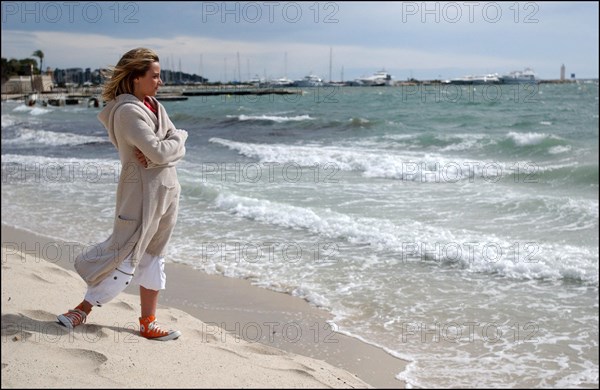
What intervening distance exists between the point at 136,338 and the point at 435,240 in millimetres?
5622

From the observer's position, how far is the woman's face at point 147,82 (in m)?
3.62

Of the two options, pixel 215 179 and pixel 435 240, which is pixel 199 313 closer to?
pixel 435 240

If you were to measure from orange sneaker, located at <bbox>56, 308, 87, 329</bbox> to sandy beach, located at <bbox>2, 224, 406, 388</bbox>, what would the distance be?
4 centimetres

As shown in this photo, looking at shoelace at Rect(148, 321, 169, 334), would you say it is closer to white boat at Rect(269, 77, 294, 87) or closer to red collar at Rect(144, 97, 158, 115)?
Answer: red collar at Rect(144, 97, 158, 115)

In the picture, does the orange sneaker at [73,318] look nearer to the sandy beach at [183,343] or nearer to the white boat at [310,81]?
A: the sandy beach at [183,343]

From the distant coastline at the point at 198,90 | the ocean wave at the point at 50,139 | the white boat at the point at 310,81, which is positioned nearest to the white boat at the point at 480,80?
the distant coastline at the point at 198,90

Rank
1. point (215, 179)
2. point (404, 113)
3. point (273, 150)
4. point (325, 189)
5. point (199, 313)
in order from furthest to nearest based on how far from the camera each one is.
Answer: point (404, 113)
point (273, 150)
point (215, 179)
point (325, 189)
point (199, 313)

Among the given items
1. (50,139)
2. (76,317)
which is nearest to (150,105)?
(76,317)

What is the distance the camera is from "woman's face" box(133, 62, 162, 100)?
3623 mm

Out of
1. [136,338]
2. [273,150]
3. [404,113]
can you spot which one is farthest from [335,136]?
[136,338]

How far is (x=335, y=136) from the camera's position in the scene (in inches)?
1089

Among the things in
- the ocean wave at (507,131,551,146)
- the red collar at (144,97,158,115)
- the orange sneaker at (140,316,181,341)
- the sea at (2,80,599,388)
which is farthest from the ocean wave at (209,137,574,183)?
the red collar at (144,97,158,115)

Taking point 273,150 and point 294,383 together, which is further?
point 273,150

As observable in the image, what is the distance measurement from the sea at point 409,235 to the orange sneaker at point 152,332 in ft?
5.85
